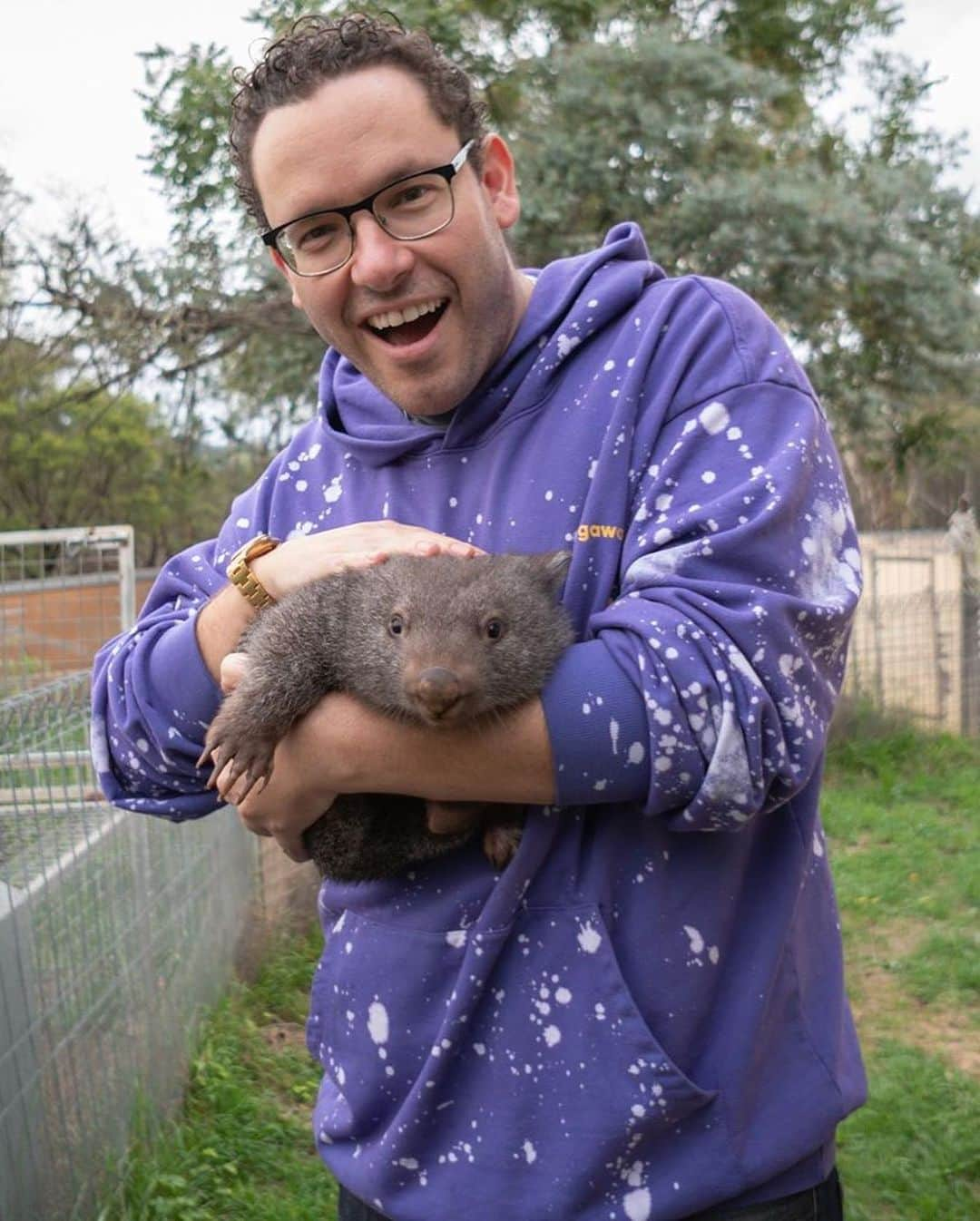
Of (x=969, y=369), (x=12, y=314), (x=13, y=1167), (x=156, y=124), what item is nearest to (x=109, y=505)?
(x=12, y=314)

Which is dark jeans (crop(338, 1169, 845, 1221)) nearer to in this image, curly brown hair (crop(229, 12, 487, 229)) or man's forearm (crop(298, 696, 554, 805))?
man's forearm (crop(298, 696, 554, 805))

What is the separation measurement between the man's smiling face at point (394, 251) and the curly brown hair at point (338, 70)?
0.02 metres

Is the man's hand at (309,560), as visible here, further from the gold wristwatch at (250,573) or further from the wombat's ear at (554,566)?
the wombat's ear at (554,566)

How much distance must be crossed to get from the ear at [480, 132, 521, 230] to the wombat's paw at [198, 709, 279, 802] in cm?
106

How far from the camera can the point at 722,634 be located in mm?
1703

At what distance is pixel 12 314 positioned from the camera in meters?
11.8

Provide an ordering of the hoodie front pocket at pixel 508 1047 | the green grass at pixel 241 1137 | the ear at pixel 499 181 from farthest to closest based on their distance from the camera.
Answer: the green grass at pixel 241 1137 < the ear at pixel 499 181 < the hoodie front pocket at pixel 508 1047

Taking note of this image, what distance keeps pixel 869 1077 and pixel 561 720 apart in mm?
4353

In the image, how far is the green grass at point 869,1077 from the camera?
414 centimetres

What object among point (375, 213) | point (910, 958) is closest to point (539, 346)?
point (375, 213)

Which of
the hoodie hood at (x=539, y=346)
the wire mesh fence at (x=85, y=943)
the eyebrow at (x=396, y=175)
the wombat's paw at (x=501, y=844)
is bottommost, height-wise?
the wire mesh fence at (x=85, y=943)

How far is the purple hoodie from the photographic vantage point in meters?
1.74

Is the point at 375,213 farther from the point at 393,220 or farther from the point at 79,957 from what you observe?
the point at 79,957

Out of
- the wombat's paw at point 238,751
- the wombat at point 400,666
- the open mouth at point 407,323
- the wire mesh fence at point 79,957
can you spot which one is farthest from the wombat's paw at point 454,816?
the wire mesh fence at point 79,957
